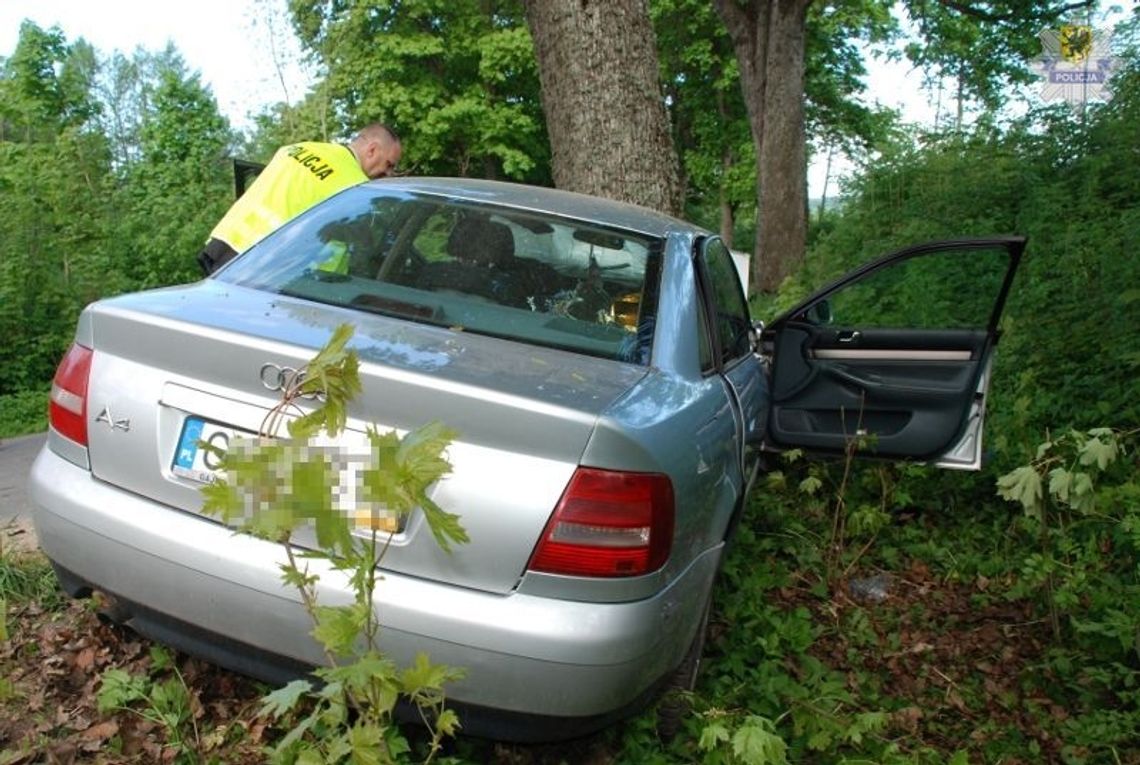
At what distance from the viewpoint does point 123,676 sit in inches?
120

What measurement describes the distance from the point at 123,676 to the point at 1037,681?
3155 mm

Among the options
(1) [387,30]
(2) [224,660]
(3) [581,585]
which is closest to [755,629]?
(3) [581,585]

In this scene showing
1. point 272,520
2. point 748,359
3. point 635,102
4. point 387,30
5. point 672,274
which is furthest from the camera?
point 387,30

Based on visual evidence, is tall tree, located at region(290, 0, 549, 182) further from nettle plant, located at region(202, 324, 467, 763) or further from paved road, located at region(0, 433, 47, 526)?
nettle plant, located at region(202, 324, 467, 763)

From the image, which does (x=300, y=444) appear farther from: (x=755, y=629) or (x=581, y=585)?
(x=755, y=629)

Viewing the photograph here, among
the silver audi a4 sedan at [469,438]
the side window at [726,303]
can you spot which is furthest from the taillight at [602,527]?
the side window at [726,303]

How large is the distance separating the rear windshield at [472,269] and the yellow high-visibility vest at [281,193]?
3.91ft

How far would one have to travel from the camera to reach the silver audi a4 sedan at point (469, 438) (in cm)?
235

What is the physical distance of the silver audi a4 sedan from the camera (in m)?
2.35

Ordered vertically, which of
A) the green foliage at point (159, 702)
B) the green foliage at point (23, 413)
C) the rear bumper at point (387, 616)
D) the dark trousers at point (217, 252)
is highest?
the dark trousers at point (217, 252)

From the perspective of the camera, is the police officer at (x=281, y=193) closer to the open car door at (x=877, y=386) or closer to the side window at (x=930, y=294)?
the open car door at (x=877, y=386)

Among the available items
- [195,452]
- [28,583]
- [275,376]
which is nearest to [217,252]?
[28,583]

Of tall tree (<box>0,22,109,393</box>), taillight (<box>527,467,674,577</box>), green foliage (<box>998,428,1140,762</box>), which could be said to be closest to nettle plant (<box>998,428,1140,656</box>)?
green foliage (<box>998,428,1140,762</box>)

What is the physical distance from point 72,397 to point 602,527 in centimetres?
150
